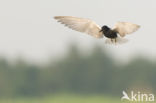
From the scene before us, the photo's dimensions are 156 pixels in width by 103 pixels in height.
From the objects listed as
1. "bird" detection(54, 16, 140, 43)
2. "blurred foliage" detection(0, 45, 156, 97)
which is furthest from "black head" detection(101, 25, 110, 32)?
"blurred foliage" detection(0, 45, 156, 97)

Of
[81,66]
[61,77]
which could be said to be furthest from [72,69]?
[61,77]

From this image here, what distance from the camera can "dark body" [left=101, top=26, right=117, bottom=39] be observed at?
2.15 m

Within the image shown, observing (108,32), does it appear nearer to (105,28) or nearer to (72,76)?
(105,28)

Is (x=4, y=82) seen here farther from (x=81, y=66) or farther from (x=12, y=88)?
(x=81, y=66)

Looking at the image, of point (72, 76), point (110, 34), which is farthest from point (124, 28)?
point (72, 76)

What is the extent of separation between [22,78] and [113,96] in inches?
73.4

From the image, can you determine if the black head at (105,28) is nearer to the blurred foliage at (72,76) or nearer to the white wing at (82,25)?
the white wing at (82,25)

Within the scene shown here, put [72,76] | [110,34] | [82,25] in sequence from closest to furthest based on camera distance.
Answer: [82,25] < [110,34] < [72,76]

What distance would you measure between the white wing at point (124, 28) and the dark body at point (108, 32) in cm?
2

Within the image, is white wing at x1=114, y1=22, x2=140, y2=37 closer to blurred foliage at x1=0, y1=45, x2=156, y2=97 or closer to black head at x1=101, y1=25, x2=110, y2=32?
black head at x1=101, y1=25, x2=110, y2=32

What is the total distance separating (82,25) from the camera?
205 cm

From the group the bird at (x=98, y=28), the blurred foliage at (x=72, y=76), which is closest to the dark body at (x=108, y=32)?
the bird at (x=98, y=28)

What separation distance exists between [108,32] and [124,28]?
0.42 feet

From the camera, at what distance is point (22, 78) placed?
8258 mm
